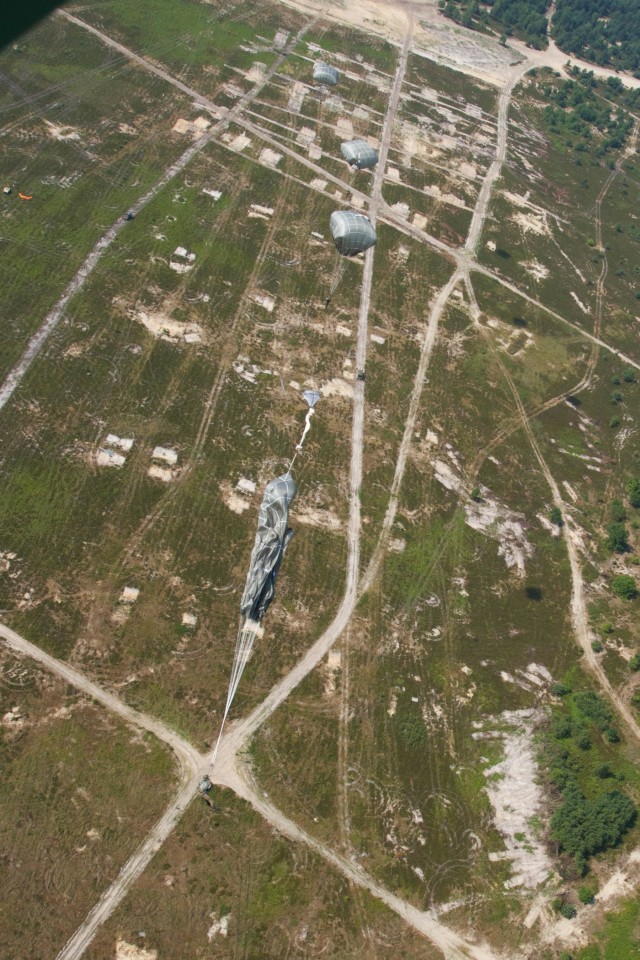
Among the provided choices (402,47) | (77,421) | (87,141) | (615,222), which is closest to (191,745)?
(77,421)

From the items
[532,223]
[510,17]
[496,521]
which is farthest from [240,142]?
[510,17]

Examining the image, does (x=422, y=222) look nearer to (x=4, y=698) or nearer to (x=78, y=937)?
(x=4, y=698)

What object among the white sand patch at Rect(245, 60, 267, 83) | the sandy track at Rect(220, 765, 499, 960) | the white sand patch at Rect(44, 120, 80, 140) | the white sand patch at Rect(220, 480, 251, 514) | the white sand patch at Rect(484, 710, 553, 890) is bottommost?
the sandy track at Rect(220, 765, 499, 960)

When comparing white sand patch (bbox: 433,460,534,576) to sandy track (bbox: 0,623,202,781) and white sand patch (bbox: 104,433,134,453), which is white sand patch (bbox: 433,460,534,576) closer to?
white sand patch (bbox: 104,433,134,453)

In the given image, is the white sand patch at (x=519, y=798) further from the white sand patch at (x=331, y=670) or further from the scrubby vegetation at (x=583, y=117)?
the scrubby vegetation at (x=583, y=117)

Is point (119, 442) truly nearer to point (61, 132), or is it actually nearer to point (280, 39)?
point (61, 132)

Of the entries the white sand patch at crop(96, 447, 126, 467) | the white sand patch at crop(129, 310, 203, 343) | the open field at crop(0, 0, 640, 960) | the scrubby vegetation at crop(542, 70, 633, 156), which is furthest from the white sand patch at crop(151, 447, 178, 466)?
the scrubby vegetation at crop(542, 70, 633, 156)
